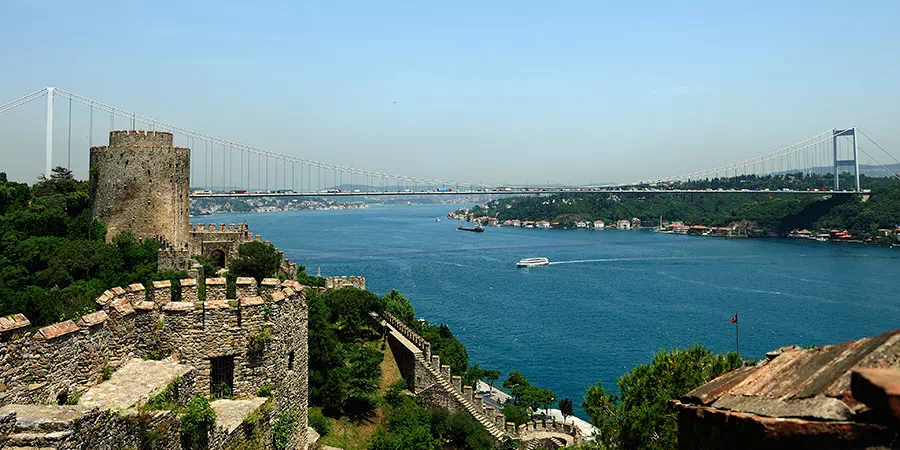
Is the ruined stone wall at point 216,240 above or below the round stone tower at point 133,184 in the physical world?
below

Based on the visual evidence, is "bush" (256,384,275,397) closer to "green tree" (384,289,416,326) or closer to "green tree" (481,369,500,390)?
"green tree" (384,289,416,326)

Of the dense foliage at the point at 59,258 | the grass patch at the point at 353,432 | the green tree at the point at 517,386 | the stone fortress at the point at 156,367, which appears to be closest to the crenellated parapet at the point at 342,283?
the green tree at the point at 517,386

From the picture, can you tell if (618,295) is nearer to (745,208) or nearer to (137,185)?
(137,185)

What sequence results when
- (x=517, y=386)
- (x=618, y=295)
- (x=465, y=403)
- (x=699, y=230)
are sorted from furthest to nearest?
(x=699, y=230), (x=618, y=295), (x=517, y=386), (x=465, y=403)

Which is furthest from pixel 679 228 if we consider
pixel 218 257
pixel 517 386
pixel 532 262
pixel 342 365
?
pixel 342 365

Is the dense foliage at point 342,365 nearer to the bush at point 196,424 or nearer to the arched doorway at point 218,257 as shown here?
the arched doorway at point 218,257

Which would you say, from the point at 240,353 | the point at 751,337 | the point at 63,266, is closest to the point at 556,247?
the point at 751,337
